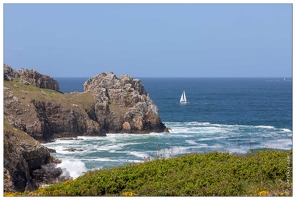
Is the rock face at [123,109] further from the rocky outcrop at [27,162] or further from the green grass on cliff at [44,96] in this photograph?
the rocky outcrop at [27,162]

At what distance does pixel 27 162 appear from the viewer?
36.4m

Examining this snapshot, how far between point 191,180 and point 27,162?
26.3m

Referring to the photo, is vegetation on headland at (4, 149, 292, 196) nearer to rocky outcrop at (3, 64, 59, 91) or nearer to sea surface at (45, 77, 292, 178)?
sea surface at (45, 77, 292, 178)

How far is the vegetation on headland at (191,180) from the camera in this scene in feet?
38.9

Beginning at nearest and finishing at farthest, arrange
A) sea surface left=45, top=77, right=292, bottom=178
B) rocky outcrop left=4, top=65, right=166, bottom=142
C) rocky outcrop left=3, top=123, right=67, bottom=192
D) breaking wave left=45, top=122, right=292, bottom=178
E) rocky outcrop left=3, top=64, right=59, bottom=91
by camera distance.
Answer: rocky outcrop left=3, top=123, right=67, bottom=192 → breaking wave left=45, top=122, right=292, bottom=178 → sea surface left=45, top=77, right=292, bottom=178 → rocky outcrop left=4, top=65, right=166, bottom=142 → rocky outcrop left=3, top=64, right=59, bottom=91

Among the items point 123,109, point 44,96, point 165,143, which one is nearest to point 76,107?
point 44,96

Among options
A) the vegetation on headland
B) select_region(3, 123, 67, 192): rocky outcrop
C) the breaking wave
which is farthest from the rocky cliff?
the vegetation on headland

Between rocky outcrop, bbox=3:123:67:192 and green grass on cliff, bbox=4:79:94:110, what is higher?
green grass on cliff, bbox=4:79:94:110

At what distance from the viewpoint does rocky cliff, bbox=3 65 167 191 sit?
57500mm

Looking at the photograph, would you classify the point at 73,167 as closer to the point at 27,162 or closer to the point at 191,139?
the point at 27,162

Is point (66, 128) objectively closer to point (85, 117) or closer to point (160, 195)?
point (85, 117)

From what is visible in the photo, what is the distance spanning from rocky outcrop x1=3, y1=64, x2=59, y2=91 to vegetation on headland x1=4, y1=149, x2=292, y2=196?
187ft

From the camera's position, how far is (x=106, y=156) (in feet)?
156

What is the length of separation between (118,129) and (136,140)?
24.3ft
